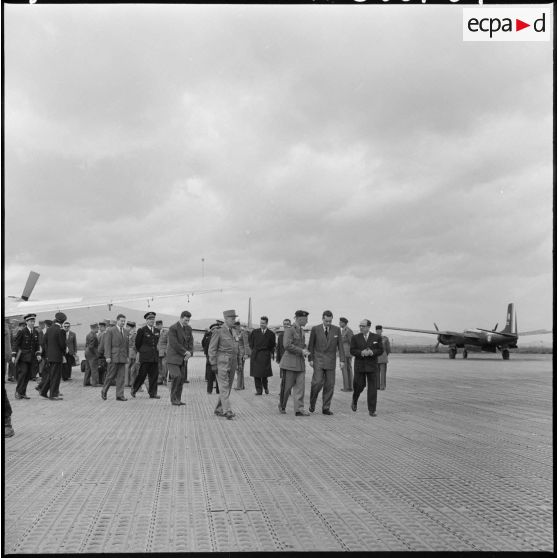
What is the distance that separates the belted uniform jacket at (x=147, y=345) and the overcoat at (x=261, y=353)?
2.45 m

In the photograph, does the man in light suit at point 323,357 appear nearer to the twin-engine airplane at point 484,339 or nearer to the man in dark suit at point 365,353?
the man in dark suit at point 365,353

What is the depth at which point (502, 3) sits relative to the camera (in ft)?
13.7

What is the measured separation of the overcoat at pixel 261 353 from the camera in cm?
1505

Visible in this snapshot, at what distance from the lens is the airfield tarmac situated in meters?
4.16

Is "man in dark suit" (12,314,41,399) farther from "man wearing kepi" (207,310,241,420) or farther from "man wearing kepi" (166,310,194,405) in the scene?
"man wearing kepi" (207,310,241,420)

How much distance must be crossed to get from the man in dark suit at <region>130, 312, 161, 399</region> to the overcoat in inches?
92.8

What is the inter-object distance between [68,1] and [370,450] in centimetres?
566

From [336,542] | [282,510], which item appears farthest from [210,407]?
[336,542]

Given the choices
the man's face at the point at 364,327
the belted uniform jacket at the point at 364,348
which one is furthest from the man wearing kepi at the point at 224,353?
the man's face at the point at 364,327

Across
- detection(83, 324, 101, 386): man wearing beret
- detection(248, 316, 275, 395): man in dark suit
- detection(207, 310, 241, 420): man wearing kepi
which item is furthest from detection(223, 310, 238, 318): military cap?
detection(83, 324, 101, 386): man wearing beret

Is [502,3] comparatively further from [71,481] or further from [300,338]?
[300,338]

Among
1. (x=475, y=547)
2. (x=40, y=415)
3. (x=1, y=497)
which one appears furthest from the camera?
(x=40, y=415)

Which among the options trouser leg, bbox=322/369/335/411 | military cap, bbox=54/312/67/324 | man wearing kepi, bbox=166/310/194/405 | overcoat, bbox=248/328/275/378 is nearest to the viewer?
trouser leg, bbox=322/369/335/411

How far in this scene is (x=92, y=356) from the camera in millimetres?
18312
